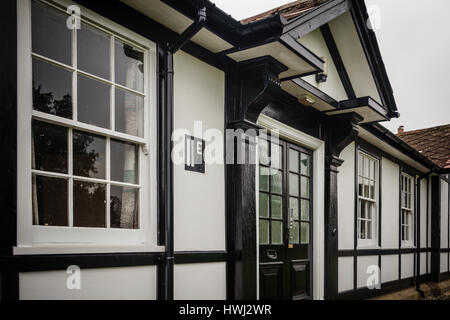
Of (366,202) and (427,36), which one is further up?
(427,36)

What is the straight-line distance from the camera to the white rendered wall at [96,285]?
268cm

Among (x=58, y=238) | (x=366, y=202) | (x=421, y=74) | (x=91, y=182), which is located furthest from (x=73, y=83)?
(x=421, y=74)

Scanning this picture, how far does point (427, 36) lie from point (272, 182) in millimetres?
14832

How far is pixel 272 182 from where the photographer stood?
5.57 m

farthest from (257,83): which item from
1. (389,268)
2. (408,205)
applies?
(408,205)

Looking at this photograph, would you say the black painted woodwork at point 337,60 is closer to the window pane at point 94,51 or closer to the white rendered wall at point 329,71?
the white rendered wall at point 329,71

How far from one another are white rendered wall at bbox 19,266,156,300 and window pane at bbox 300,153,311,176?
340 cm

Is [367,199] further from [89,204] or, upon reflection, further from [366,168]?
[89,204]

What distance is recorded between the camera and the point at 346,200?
7.49m

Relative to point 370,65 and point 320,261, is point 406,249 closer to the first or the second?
point 320,261


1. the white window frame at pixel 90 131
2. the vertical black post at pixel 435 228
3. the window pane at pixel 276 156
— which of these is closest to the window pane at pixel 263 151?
the window pane at pixel 276 156

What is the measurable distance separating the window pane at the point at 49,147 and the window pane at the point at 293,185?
3.65m

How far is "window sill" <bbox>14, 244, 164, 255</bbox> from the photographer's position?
2.62 meters

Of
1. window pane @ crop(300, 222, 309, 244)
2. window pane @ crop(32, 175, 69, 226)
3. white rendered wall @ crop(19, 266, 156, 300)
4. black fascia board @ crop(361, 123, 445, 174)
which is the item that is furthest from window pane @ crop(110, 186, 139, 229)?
black fascia board @ crop(361, 123, 445, 174)
